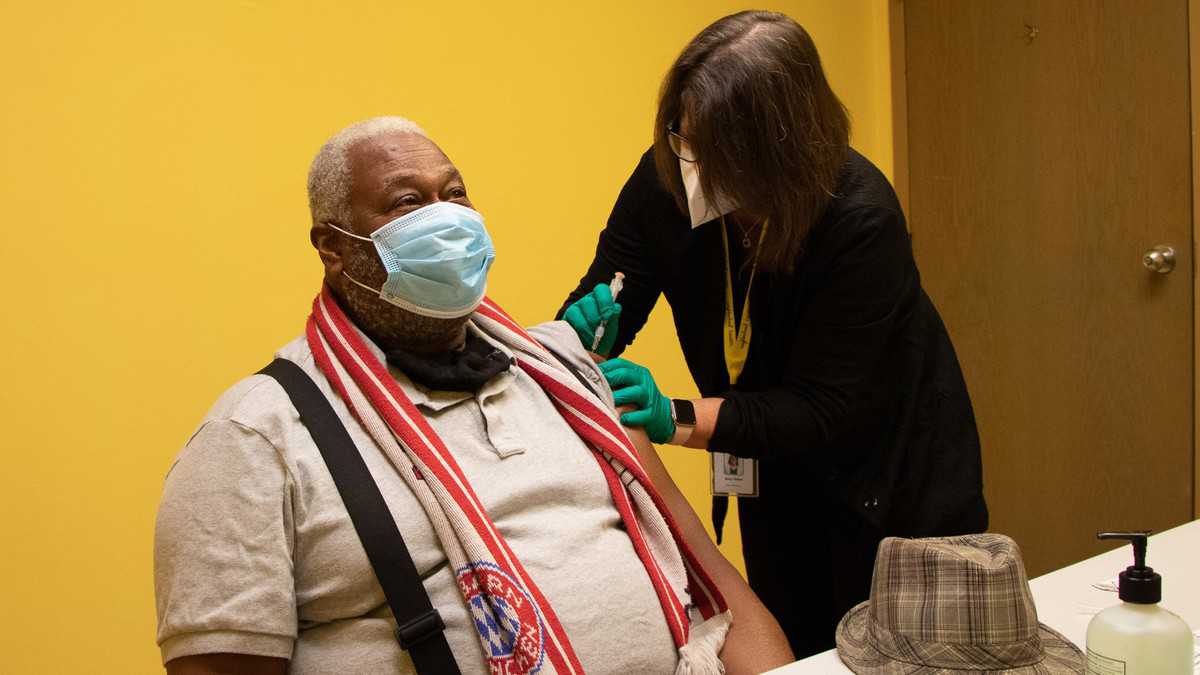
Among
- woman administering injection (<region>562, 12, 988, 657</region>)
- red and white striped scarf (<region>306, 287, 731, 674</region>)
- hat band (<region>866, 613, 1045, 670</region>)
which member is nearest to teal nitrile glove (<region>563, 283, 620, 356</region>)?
woman administering injection (<region>562, 12, 988, 657</region>)

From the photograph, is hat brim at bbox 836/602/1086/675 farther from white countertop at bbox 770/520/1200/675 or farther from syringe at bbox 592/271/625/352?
syringe at bbox 592/271/625/352

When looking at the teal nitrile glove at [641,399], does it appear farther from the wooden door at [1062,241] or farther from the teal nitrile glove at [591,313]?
the wooden door at [1062,241]

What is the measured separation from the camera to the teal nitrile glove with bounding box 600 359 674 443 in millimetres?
1749

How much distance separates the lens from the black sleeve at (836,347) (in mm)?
1796

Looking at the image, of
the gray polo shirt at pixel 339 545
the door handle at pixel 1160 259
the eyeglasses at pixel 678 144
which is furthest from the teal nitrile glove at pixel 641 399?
the door handle at pixel 1160 259

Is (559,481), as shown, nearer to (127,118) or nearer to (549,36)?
(127,118)

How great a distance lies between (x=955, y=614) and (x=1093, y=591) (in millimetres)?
451

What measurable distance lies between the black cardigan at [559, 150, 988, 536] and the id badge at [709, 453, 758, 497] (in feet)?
0.15

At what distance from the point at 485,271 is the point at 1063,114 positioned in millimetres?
2240

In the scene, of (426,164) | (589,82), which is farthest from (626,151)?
(426,164)

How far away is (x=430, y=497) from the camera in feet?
4.44

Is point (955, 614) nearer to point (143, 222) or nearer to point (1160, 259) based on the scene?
point (143, 222)

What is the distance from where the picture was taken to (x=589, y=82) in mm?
2959

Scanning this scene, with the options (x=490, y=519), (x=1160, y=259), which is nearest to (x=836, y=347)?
(x=490, y=519)
